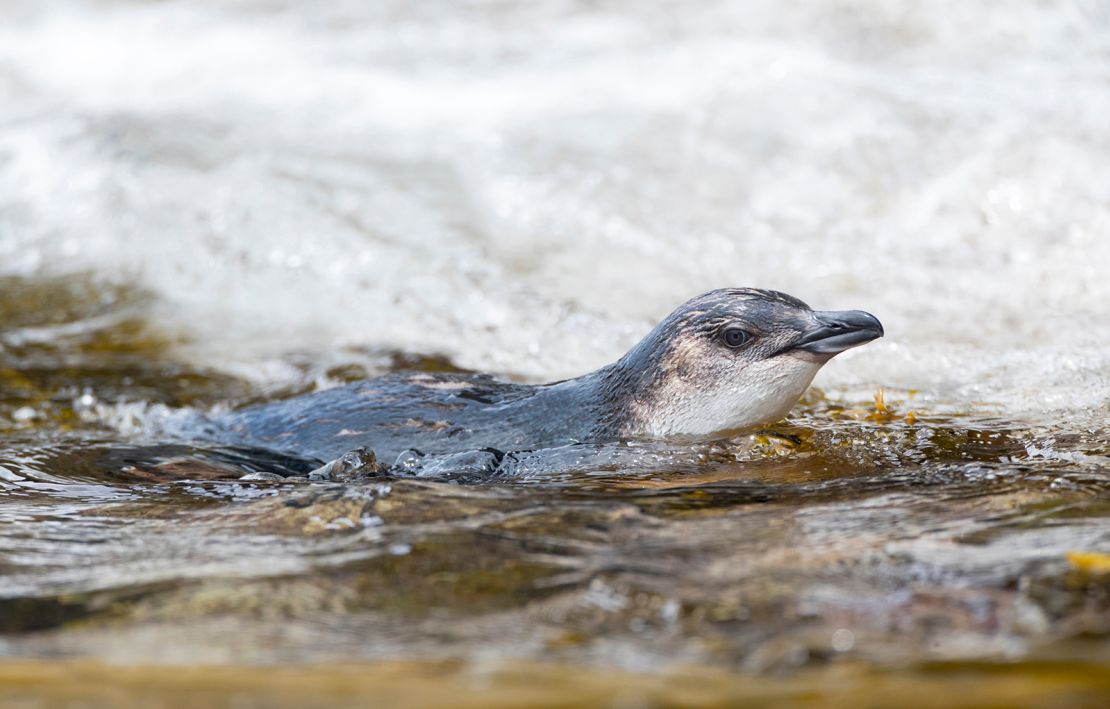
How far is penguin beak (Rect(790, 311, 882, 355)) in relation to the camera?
5.08 metres

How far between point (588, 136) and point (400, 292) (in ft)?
10.8

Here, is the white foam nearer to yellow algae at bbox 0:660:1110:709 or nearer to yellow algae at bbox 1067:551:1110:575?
yellow algae at bbox 1067:551:1110:575

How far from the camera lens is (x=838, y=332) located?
5.12m

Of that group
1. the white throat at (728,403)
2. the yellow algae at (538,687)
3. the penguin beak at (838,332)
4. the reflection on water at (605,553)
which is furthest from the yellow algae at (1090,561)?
the white throat at (728,403)

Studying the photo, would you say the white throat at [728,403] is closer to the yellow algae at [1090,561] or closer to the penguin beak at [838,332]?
the penguin beak at [838,332]

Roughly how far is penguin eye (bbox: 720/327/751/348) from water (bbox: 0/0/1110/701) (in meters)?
0.43

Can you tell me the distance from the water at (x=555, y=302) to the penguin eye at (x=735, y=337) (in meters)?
0.43

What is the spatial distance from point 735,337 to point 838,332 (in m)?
0.46

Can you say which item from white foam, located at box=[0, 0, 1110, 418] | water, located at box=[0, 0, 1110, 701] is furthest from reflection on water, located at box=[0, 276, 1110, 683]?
white foam, located at box=[0, 0, 1110, 418]

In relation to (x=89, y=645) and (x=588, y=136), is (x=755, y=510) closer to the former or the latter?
(x=89, y=645)

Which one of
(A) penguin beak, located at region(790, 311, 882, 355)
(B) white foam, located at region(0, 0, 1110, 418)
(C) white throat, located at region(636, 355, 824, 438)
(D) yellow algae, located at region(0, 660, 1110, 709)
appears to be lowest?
(D) yellow algae, located at region(0, 660, 1110, 709)

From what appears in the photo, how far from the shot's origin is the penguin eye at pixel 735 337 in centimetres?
536

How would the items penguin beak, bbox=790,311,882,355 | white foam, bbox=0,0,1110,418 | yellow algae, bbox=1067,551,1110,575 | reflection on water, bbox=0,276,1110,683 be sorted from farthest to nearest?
1. white foam, bbox=0,0,1110,418
2. penguin beak, bbox=790,311,882,355
3. yellow algae, bbox=1067,551,1110,575
4. reflection on water, bbox=0,276,1110,683

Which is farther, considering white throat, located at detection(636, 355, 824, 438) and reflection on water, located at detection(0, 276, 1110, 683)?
white throat, located at detection(636, 355, 824, 438)
